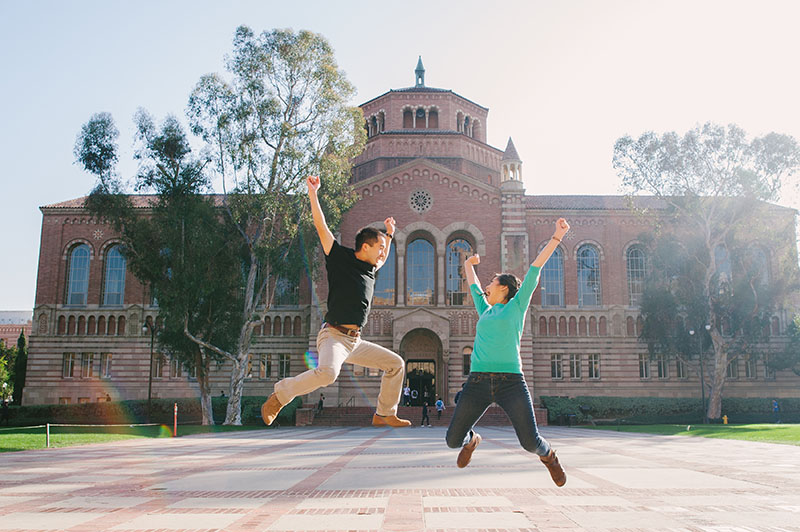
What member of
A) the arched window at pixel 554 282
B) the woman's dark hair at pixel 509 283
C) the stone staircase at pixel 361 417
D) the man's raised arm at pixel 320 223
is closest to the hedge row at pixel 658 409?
the stone staircase at pixel 361 417

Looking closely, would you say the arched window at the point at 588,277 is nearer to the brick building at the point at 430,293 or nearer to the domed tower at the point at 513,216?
the brick building at the point at 430,293

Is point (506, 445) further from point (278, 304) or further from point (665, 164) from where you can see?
point (278, 304)

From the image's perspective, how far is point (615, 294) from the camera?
46.6 metres

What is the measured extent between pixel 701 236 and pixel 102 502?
38537 mm

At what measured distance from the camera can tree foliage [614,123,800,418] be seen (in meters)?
37.9

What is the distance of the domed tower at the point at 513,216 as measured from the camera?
4297cm

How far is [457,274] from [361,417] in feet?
38.4

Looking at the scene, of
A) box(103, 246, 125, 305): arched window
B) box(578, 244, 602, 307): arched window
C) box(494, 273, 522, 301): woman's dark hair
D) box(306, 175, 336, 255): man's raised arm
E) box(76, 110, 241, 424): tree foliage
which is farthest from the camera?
box(103, 246, 125, 305): arched window

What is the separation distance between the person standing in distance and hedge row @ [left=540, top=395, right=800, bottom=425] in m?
35.9

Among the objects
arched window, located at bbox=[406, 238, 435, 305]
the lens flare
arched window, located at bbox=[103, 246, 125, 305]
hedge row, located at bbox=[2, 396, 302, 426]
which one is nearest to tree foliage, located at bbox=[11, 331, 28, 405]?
hedge row, located at bbox=[2, 396, 302, 426]

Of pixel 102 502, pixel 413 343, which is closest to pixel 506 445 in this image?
pixel 102 502

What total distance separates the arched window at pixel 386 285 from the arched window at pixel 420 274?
992mm

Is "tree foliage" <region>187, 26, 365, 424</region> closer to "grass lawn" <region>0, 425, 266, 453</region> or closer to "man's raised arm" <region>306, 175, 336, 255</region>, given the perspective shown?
"grass lawn" <region>0, 425, 266, 453</region>

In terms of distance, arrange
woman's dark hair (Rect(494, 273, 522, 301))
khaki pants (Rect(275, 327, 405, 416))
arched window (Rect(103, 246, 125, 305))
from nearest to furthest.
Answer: khaki pants (Rect(275, 327, 405, 416))
woman's dark hair (Rect(494, 273, 522, 301))
arched window (Rect(103, 246, 125, 305))
